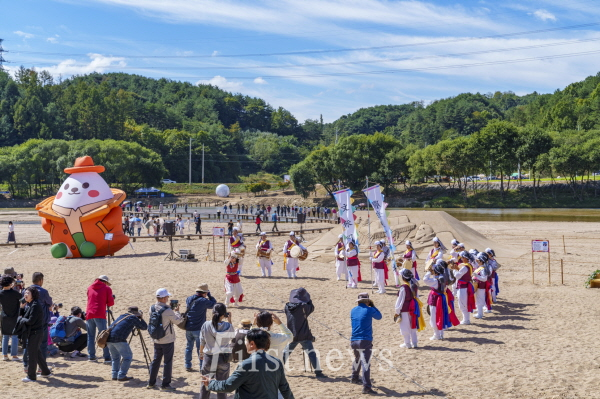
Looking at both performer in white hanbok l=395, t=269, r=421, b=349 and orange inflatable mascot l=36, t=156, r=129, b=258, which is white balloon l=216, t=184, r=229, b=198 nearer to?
orange inflatable mascot l=36, t=156, r=129, b=258

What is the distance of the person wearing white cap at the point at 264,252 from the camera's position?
21.9m

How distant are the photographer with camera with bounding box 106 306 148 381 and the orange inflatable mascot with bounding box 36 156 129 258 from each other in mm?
18151

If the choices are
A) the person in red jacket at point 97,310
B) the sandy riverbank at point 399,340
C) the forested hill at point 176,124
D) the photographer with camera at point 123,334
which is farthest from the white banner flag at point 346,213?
the forested hill at point 176,124

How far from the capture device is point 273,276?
74.4 ft

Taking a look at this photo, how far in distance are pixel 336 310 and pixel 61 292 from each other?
9031mm

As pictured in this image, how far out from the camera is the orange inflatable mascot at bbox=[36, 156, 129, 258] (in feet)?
87.7

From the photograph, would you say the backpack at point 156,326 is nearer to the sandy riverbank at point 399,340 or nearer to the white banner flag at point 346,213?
the sandy riverbank at point 399,340

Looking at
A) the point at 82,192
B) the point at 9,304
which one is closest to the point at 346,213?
the point at 9,304

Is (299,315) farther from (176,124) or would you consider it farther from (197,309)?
(176,124)

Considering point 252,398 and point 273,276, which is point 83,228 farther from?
point 252,398

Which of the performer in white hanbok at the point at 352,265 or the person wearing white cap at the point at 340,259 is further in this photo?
the person wearing white cap at the point at 340,259

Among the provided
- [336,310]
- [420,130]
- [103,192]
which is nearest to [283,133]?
[420,130]

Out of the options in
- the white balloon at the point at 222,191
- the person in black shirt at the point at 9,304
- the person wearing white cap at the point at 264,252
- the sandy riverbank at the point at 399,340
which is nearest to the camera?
the sandy riverbank at the point at 399,340

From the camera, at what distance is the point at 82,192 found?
2691 centimetres
